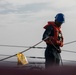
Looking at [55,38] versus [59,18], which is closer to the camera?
[55,38]

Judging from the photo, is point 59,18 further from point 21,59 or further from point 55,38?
point 21,59

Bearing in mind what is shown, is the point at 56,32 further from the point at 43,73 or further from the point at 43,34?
the point at 43,73

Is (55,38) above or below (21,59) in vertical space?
above

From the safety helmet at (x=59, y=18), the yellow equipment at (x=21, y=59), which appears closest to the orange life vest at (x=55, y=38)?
the safety helmet at (x=59, y=18)

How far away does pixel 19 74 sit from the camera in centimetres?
191

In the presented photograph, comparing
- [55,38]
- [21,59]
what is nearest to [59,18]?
[55,38]

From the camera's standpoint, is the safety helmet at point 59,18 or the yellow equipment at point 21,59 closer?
the yellow equipment at point 21,59

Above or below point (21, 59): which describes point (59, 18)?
above

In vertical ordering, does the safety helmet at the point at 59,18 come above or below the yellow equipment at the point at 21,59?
above

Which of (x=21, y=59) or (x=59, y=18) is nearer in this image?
(x=21, y=59)

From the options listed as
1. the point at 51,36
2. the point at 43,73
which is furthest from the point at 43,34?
the point at 43,73

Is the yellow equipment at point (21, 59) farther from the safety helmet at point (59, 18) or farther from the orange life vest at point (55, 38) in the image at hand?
the safety helmet at point (59, 18)

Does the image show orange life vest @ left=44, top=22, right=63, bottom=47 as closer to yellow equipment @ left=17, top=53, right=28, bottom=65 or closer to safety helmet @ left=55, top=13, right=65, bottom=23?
safety helmet @ left=55, top=13, right=65, bottom=23

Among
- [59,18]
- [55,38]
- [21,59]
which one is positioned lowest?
[21,59]
